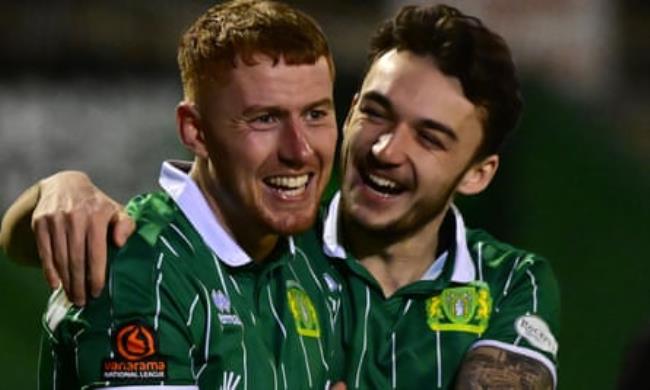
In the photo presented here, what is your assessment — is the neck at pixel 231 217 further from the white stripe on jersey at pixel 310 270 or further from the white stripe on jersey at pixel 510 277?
the white stripe on jersey at pixel 510 277

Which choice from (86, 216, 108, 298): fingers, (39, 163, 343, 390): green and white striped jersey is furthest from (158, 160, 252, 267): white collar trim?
(86, 216, 108, 298): fingers

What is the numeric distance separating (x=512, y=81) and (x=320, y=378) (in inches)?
36.0

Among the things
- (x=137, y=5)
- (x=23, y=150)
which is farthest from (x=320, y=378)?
(x=137, y=5)

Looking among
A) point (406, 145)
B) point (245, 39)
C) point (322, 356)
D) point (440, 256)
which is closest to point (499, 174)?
point (440, 256)

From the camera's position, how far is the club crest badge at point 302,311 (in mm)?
3594

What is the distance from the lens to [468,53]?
4.07m

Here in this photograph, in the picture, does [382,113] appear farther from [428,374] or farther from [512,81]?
[428,374]

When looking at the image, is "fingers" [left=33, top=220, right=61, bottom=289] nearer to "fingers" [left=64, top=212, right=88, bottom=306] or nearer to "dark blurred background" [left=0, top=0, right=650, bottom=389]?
"fingers" [left=64, top=212, right=88, bottom=306]

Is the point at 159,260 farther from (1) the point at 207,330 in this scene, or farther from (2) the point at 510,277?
(2) the point at 510,277

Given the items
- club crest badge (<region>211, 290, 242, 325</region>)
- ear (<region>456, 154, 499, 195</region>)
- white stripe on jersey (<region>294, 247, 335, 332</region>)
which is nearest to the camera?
club crest badge (<region>211, 290, 242, 325</region>)

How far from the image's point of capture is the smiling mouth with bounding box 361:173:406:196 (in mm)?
3977

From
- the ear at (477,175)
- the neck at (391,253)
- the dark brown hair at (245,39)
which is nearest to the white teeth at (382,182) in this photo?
the neck at (391,253)

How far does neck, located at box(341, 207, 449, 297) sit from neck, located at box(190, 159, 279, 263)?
0.52m

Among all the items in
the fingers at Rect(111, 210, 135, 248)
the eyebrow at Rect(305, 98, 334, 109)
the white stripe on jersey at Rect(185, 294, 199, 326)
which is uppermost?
the eyebrow at Rect(305, 98, 334, 109)
